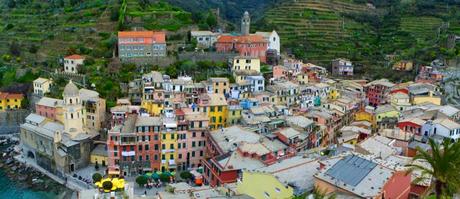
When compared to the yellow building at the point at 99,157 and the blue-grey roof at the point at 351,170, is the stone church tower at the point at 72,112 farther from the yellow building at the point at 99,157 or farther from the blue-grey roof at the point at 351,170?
the blue-grey roof at the point at 351,170

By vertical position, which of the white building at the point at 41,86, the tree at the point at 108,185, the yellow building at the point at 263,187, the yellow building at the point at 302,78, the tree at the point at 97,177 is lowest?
the tree at the point at 97,177

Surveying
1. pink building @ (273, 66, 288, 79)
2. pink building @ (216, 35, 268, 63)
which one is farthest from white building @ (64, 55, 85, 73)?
pink building @ (273, 66, 288, 79)

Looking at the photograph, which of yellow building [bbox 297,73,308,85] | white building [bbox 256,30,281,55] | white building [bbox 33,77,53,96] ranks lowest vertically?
white building [bbox 33,77,53,96]

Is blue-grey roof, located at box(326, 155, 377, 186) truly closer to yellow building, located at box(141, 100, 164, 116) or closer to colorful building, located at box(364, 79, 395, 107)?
yellow building, located at box(141, 100, 164, 116)

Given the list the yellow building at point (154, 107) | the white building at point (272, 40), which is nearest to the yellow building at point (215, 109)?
the yellow building at point (154, 107)

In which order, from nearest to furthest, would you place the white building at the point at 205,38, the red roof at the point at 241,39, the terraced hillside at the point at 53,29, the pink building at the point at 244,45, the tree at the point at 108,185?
the tree at the point at 108,185 < the pink building at the point at 244,45 < the red roof at the point at 241,39 < the white building at the point at 205,38 < the terraced hillside at the point at 53,29
